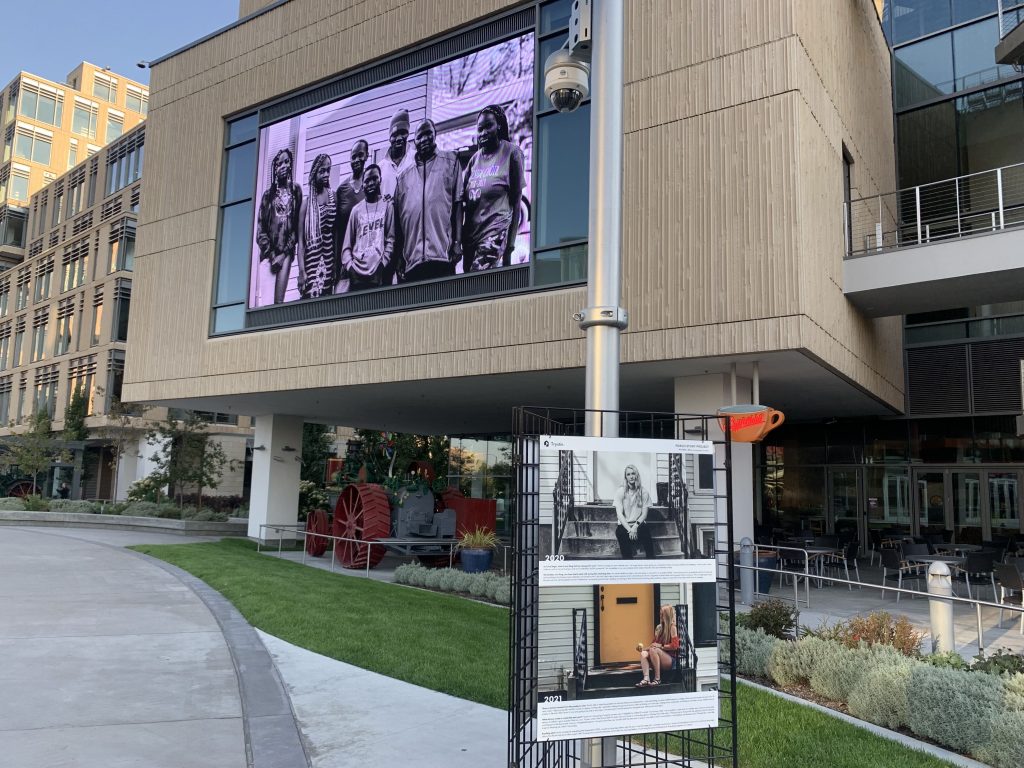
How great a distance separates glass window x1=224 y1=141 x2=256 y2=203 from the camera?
770 inches

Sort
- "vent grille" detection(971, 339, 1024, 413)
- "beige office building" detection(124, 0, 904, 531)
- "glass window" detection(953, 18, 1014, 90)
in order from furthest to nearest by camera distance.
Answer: "glass window" detection(953, 18, 1014, 90) < "vent grille" detection(971, 339, 1024, 413) < "beige office building" detection(124, 0, 904, 531)

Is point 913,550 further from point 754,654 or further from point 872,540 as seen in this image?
point 754,654

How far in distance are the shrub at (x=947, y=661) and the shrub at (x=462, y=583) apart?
7.64 m

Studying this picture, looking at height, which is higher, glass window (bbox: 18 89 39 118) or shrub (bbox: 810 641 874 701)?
glass window (bbox: 18 89 39 118)

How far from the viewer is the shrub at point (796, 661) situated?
752cm

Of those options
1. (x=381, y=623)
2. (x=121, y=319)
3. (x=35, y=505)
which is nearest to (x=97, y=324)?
(x=121, y=319)

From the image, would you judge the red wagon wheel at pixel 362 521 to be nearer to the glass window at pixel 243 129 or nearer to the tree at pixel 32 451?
the glass window at pixel 243 129

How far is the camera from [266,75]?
19312 mm

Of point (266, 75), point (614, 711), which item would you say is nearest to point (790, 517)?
point (266, 75)

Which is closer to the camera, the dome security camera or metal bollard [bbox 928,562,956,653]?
the dome security camera

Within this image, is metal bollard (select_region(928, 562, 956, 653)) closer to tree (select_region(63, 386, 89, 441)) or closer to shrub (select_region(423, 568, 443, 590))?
shrub (select_region(423, 568, 443, 590))

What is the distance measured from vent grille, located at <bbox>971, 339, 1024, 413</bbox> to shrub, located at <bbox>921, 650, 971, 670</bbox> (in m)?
12.0

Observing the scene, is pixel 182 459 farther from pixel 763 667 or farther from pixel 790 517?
pixel 763 667

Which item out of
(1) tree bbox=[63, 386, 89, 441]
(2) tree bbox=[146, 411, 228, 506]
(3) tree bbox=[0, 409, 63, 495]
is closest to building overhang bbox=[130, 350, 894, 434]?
(2) tree bbox=[146, 411, 228, 506]
